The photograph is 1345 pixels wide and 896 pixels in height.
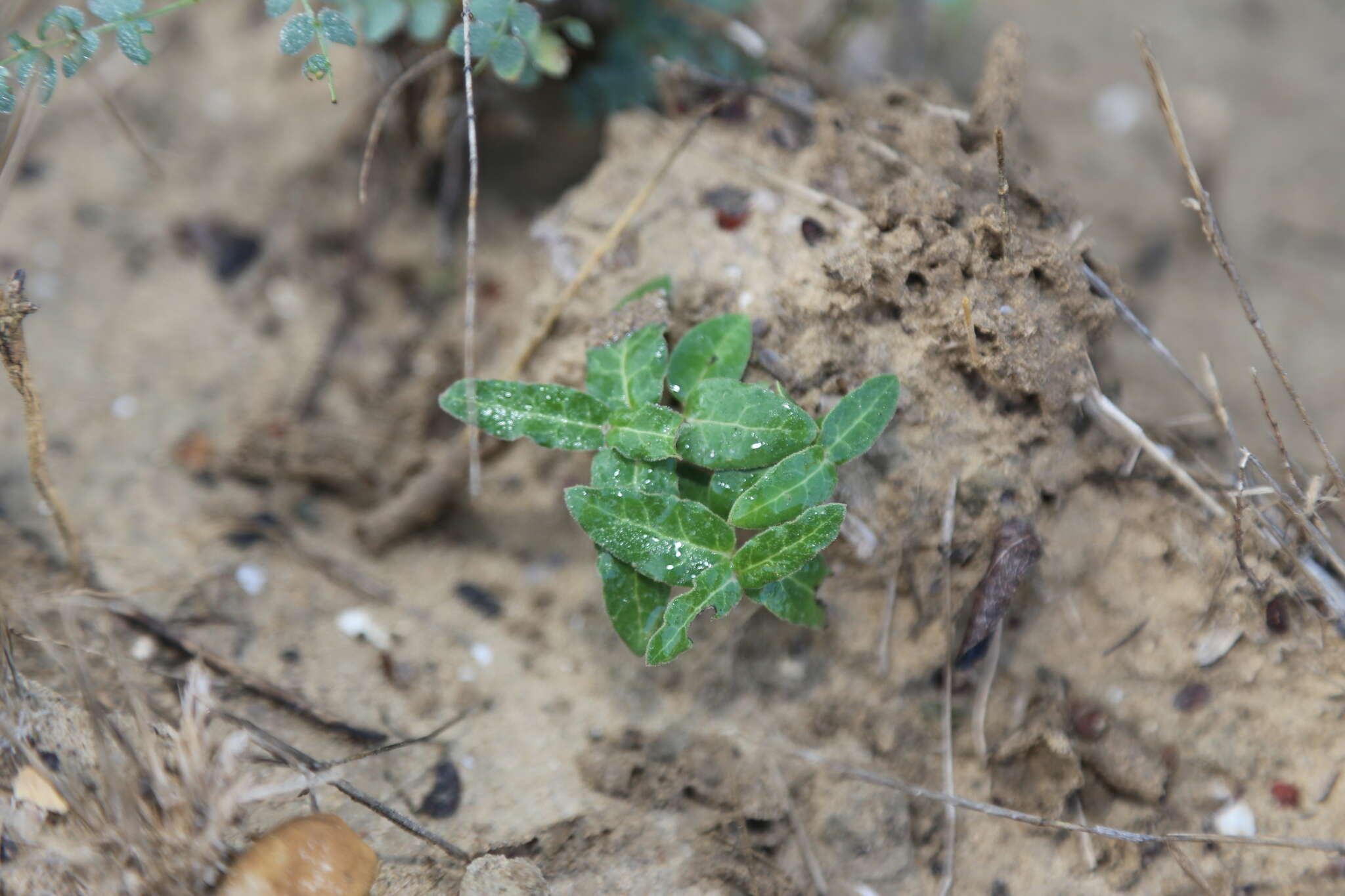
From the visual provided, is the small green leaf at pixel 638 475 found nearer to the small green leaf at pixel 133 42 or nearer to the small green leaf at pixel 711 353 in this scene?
the small green leaf at pixel 711 353

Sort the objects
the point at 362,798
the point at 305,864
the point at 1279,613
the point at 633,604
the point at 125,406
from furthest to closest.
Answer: the point at 125,406, the point at 1279,613, the point at 633,604, the point at 362,798, the point at 305,864

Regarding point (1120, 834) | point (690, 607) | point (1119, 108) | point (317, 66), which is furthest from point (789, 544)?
point (1119, 108)

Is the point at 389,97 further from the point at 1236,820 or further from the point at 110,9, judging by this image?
the point at 1236,820

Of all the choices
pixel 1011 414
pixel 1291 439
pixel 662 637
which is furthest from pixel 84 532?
pixel 1291 439

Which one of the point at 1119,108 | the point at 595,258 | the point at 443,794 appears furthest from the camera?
the point at 1119,108

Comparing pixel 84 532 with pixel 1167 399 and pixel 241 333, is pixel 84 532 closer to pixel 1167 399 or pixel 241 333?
A: pixel 241 333

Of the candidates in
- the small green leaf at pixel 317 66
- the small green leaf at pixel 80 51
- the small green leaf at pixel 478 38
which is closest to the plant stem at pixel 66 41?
the small green leaf at pixel 80 51

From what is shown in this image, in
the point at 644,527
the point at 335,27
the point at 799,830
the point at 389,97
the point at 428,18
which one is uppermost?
the point at 335,27
